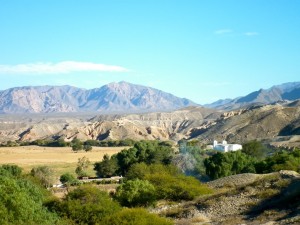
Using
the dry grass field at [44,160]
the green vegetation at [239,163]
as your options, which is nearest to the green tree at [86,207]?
the green vegetation at [239,163]

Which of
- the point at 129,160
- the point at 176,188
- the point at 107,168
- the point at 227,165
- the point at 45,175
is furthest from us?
the point at 129,160

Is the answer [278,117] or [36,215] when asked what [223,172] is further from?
[278,117]

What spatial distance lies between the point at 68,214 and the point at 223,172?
37124mm

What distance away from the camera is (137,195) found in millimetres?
41750

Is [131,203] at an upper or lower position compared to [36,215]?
lower

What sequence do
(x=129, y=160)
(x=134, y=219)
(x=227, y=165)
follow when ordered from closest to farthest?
1. (x=134, y=219)
2. (x=227, y=165)
3. (x=129, y=160)

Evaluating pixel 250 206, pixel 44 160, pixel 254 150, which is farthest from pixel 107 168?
pixel 250 206

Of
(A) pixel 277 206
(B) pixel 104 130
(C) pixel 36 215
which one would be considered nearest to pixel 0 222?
(C) pixel 36 215

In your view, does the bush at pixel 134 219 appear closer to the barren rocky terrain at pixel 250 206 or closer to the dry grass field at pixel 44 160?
the barren rocky terrain at pixel 250 206

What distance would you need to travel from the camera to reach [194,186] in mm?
44469

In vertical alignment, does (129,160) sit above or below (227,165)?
below

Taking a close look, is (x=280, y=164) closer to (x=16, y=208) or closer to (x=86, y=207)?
(x=86, y=207)

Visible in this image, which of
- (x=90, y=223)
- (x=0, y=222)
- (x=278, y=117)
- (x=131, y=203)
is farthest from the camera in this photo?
(x=278, y=117)

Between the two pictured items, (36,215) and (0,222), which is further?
(36,215)
